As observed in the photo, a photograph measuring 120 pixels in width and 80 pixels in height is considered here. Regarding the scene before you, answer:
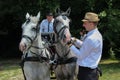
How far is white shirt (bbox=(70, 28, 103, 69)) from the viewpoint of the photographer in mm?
5996

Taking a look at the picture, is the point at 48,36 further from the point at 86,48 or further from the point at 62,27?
the point at 86,48

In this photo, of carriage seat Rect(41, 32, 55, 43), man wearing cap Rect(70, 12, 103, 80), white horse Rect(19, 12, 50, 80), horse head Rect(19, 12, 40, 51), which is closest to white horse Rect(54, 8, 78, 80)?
white horse Rect(19, 12, 50, 80)

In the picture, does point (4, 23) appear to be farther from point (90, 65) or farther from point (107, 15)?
point (90, 65)

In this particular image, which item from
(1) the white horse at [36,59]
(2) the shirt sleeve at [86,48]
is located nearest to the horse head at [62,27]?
(1) the white horse at [36,59]

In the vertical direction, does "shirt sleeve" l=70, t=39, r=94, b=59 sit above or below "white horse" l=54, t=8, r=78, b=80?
above

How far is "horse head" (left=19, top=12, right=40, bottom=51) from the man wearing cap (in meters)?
1.41

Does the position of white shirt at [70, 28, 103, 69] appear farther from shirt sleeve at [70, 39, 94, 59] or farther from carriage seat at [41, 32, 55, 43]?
carriage seat at [41, 32, 55, 43]

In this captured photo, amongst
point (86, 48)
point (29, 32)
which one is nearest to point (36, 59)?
point (29, 32)

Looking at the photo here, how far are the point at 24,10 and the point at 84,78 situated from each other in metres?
14.3

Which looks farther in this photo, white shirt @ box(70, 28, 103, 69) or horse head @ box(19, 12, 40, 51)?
horse head @ box(19, 12, 40, 51)

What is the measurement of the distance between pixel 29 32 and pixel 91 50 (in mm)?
1799

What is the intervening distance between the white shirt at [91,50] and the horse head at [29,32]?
1.46m

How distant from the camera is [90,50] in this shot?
604 centimetres

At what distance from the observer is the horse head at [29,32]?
7.33 m
